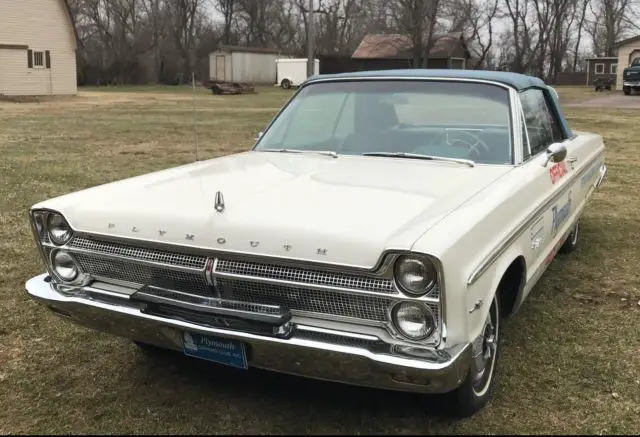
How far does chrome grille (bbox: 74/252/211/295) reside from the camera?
2922 mm

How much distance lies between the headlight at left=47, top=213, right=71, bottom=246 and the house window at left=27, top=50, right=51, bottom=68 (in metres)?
31.5

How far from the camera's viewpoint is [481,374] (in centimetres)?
312

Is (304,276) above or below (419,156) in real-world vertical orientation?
below

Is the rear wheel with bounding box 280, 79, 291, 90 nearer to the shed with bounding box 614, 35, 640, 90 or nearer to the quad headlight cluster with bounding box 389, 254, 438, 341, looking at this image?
the shed with bounding box 614, 35, 640, 90

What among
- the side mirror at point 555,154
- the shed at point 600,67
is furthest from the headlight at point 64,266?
the shed at point 600,67

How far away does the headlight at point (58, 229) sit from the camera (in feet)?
10.7

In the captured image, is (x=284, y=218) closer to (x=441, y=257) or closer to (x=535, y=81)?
(x=441, y=257)

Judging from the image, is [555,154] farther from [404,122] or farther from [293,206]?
[293,206]

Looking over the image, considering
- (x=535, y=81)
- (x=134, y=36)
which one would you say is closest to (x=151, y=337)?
(x=535, y=81)

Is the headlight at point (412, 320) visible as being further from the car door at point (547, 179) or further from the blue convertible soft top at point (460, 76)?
the blue convertible soft top at point (460, 76)

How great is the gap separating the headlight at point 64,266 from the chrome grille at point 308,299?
895 millimetres

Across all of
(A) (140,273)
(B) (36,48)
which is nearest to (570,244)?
(A) (140,273)

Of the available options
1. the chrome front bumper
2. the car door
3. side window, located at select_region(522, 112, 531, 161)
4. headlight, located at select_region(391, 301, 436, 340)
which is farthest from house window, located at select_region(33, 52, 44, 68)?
headlight, located at select_region(391, 301, 436, 340)

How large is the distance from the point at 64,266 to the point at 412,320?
179 cm
